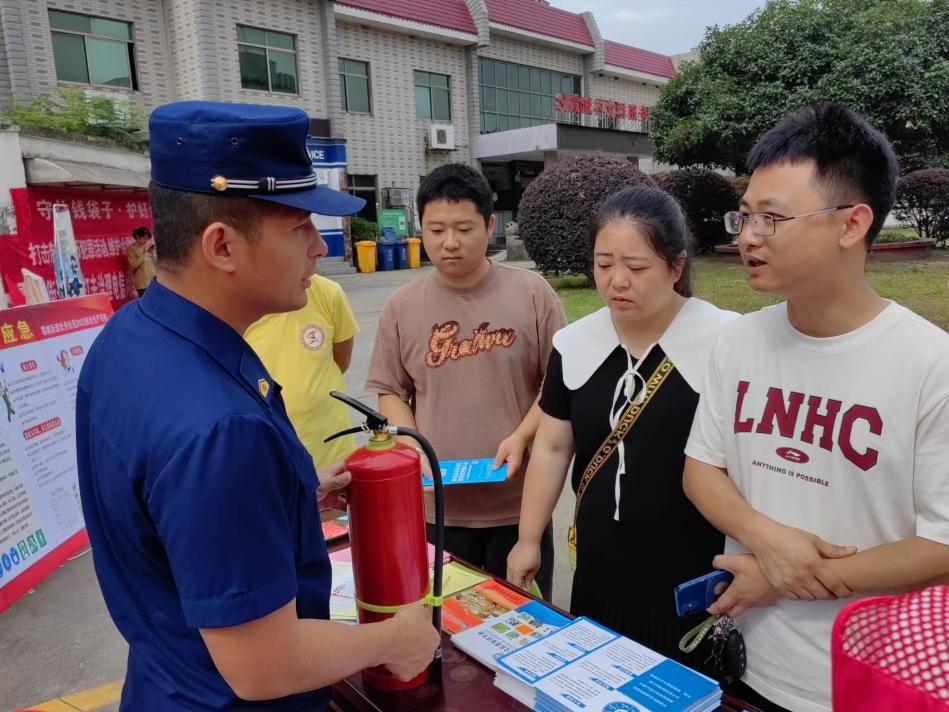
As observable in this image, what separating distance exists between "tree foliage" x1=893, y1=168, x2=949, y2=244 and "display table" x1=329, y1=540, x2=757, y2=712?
13.7 m

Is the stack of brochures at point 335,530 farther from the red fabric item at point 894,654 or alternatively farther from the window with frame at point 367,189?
the window with frame at point 367,189

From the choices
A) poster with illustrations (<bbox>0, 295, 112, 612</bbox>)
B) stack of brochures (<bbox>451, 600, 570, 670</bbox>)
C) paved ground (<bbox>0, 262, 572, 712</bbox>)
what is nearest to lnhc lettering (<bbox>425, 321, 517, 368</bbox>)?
stack of brochures (<bbox>451, 600, 570, 670</bbox>)

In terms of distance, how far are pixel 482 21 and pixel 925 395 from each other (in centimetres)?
2154

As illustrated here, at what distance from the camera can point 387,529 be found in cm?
A: 120

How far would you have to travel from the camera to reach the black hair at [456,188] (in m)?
2.23

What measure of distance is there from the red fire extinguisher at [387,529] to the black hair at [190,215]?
1.39 feet

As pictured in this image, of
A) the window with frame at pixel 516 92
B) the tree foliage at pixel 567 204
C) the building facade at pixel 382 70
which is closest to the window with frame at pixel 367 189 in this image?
the building facade at pixel 382 70

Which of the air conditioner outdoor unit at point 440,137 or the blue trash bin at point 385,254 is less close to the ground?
the air conditioner outdoor unit at point 440,137

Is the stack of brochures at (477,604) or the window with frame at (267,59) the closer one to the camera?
the stack of brochures at (477,604)

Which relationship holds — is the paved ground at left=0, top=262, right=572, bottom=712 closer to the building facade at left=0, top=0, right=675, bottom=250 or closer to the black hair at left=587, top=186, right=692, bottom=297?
the black hair at left=587, top=186, right=692, bottom=297

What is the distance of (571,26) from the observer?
23.7 meters

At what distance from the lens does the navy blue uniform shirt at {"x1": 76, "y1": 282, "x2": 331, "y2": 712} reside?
87cm

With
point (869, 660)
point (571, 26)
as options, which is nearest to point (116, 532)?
point (869, 660)

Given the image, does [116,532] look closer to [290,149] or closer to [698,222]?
[290,149]
